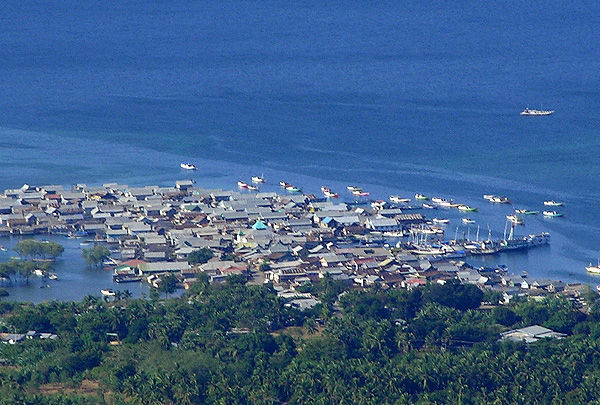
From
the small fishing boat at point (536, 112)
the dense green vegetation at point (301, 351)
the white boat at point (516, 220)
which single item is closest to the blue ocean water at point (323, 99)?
the white boat at point (516, 220)

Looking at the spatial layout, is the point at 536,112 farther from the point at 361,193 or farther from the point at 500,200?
the point at 361,193

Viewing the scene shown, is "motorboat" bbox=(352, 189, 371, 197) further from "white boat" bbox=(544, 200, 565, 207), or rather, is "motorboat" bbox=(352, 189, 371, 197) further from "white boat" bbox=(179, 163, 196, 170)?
"white boat" bbox=(179, 163, 196, 170)

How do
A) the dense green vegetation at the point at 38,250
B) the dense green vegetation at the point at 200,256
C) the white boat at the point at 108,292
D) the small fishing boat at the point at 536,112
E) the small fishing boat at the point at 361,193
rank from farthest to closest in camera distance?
the small fishing boat at the point at 536,112 < the small fishing boat at the point at 361,193 < the dense green vegetation at the point at 38,250 < the dense green vegetation at the point at 200,256 < the white boat at the point at 108,292

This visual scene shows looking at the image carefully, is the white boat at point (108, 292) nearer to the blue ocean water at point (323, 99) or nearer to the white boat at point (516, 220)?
the blue ocean water at point (323, 99)

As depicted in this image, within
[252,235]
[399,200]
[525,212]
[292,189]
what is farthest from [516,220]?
[252,235]

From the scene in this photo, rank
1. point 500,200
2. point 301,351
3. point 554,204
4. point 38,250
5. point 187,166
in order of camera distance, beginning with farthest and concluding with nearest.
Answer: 1. point 187,166
2. point 500,200
3. point 554,204
4. point 38,250
5. point 301,351

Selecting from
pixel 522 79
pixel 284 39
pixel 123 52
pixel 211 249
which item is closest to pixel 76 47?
pixel 123 52
